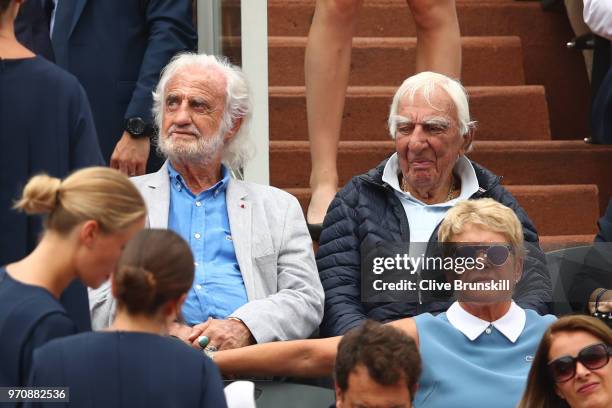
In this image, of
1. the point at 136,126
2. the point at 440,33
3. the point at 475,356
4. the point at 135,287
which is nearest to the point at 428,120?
the point at 440,33

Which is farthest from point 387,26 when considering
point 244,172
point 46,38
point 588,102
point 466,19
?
point 46,38

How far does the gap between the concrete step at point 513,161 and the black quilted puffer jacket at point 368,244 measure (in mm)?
1348

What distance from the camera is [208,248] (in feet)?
17.6

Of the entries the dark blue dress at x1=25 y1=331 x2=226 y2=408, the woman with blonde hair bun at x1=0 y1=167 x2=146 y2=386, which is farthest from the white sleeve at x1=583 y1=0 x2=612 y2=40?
the dark blue dress at x1=25 y1=331 x2=226 y2=408

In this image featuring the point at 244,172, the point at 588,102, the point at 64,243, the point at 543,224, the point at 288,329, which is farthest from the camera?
the point at 588,102

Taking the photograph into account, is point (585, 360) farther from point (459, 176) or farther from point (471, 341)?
point (459, 176)

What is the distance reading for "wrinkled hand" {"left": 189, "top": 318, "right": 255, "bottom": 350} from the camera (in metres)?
4.91

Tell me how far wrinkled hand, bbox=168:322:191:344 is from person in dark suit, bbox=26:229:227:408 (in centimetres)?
135

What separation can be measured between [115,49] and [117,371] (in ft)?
9.08

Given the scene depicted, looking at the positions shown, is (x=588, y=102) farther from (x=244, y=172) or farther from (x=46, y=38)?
(x=46, y=38)

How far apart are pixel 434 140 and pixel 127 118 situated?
1145mm

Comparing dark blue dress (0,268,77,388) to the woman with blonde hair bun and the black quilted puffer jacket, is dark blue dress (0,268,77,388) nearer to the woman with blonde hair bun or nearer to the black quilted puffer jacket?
the woman with blonde hair bun

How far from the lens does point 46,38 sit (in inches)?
232

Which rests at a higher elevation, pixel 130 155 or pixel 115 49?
pixel 115 49
